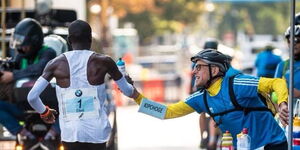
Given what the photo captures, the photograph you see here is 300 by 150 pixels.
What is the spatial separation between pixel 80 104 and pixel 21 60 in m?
3.37

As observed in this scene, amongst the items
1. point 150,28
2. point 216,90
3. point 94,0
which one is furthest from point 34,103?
point 150,28

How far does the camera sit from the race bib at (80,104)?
8367mm

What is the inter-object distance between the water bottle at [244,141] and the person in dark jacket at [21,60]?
3.80m

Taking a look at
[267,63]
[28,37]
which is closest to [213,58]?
[28,37]

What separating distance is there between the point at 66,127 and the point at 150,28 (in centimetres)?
6123

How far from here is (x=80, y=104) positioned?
8391 mm

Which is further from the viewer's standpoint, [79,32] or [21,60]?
[21,60]

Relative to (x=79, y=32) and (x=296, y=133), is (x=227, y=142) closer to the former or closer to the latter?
(x=296, y=133)

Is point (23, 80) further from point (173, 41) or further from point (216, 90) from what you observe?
point (173, 41)

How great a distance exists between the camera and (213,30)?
102688mm

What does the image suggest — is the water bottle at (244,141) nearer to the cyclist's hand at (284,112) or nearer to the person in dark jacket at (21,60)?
the cyclist's hand at (284,112)

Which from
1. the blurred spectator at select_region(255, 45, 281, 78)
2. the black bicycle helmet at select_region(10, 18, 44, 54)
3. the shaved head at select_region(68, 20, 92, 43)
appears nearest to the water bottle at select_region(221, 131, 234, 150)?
the shaved head at select_region(68, 20, 92, 43)

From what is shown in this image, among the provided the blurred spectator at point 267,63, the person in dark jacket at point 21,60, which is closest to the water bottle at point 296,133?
the person in dark jacket at point 21,60

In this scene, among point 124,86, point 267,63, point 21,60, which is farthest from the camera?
point 267,63
